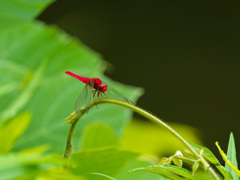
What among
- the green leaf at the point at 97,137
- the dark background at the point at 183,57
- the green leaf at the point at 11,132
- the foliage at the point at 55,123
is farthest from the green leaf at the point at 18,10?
the dark background at the point at 183,57

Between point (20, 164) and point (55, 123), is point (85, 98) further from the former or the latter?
point (55, 123)

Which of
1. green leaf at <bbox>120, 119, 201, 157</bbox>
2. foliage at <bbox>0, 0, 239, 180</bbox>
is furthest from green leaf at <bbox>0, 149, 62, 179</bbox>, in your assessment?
green leaf at <bbox>120, 119, 201, 157</bbox>

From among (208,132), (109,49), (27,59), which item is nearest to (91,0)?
(109,49)

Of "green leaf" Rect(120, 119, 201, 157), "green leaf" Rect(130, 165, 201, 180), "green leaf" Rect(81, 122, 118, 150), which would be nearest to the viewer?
"green leaf" Rect(130, 165, 201, 180)

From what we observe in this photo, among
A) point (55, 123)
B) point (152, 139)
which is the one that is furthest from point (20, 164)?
point (152, 139)

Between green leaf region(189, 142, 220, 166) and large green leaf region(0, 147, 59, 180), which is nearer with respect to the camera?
large green leaf region(0, 147, 59, 180)

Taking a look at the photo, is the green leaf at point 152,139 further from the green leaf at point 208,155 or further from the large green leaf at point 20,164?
the large green leaf at point 20,164

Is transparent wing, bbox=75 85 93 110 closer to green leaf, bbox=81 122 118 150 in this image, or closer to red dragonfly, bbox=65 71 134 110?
red dragonfly, bbox=65 71 134 110

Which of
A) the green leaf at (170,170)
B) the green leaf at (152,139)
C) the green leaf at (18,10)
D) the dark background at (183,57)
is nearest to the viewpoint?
the green leaf at (170,170)
